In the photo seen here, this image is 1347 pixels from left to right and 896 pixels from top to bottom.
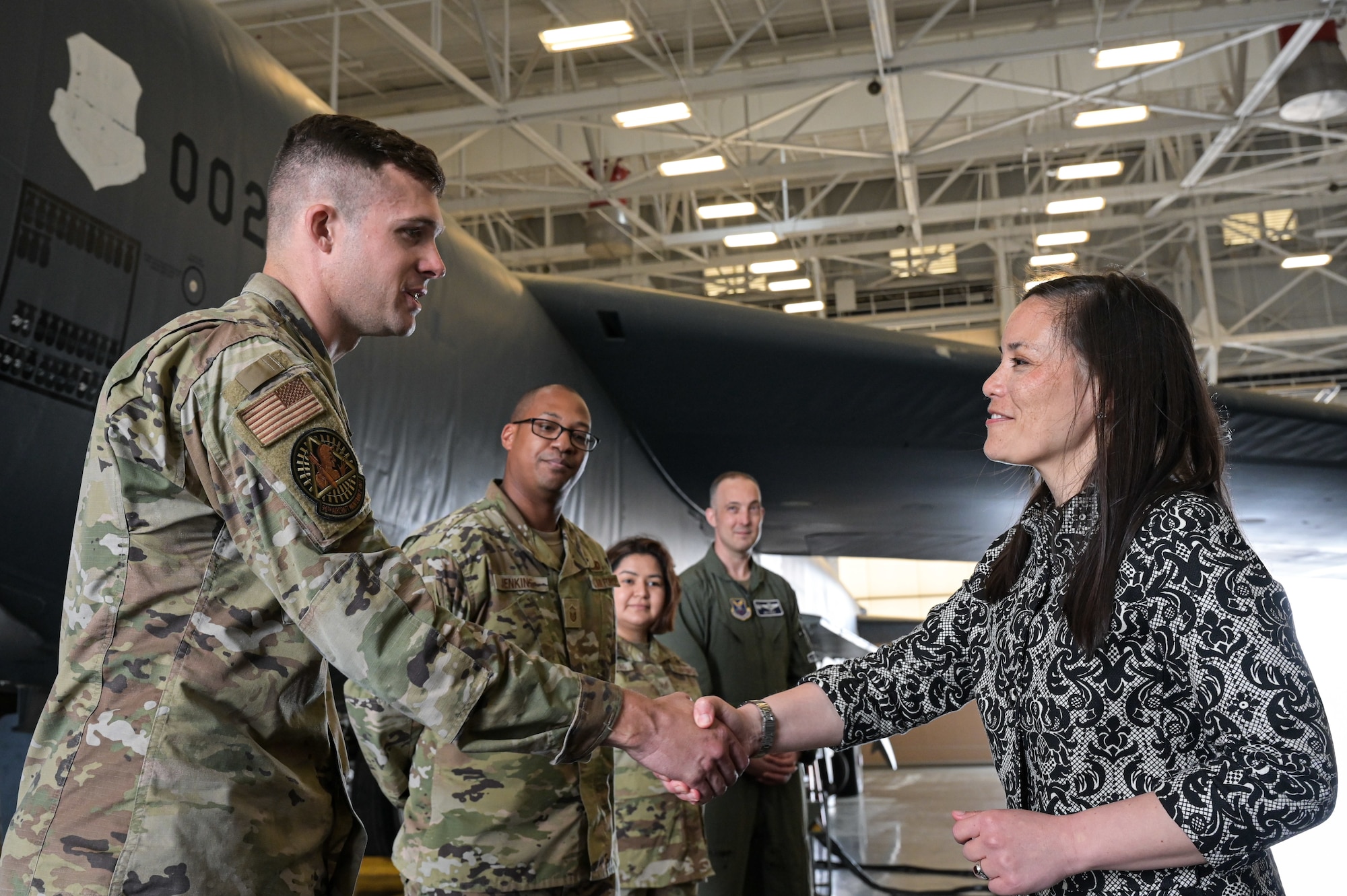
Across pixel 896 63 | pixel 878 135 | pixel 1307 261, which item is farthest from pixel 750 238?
pixel 1307 261

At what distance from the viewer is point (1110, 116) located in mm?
13945

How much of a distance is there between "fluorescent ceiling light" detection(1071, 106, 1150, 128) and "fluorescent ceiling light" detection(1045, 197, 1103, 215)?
226 centimetres

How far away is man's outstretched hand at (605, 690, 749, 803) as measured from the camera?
1957mm

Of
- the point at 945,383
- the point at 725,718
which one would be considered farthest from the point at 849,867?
the point at 725,718

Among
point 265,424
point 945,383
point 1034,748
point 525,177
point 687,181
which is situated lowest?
point 1034,748

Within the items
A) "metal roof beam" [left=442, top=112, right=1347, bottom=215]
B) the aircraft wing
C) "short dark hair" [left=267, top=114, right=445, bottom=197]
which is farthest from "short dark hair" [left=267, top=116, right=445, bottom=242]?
"metal roof beam" [left=442, top=112, right=1347, bottom=215]

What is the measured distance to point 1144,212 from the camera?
19.0 meters

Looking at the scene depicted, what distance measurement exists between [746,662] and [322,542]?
11.3 ft

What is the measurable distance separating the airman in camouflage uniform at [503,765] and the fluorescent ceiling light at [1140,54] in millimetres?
10345

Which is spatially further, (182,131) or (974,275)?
(974,275)

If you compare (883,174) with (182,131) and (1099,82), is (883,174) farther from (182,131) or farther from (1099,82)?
(182,131)

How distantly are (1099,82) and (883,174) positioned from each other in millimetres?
5725

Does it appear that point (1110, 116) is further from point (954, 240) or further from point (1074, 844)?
point (1074, 844)

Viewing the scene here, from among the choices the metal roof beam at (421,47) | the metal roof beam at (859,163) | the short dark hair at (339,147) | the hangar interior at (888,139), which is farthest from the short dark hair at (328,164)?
the metal roof beam at (859,163)
